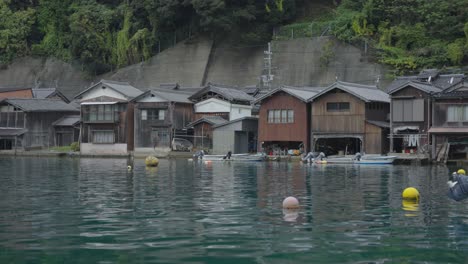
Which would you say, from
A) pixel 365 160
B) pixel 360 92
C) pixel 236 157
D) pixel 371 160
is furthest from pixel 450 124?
pixel 236 157

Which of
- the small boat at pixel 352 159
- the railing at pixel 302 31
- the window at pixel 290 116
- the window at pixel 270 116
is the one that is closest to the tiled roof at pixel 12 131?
the window at pixel 270 116

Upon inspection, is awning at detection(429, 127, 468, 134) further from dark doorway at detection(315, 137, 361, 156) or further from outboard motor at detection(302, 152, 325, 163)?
dark doorway at detection(315, 137, 361, 156)

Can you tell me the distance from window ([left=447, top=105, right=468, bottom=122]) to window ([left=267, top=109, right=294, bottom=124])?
509 inches

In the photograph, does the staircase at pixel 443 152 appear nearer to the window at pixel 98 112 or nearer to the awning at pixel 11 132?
the window at pixel 98 112

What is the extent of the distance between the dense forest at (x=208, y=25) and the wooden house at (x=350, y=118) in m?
7.70

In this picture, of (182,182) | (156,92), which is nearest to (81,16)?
(156,92)

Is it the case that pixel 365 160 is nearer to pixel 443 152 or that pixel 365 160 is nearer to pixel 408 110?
pixel 443 152

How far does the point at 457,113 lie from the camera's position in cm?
4738

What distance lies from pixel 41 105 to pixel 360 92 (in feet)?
111

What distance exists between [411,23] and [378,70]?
5.29 metres

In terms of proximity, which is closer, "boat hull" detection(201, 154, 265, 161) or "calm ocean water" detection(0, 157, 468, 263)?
"calm ocean water" detection(0, 157, 468, 263)

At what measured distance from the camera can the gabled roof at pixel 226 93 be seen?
60.8 metres

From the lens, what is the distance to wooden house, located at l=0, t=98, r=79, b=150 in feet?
224

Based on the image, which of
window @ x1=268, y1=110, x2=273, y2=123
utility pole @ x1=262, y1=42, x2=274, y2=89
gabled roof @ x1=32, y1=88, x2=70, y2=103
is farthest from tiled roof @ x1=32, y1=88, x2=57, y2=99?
window @ x1=268, y1=110, x2=273, y2=123
